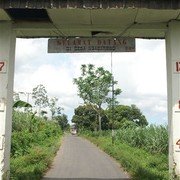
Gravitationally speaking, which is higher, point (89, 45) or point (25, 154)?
point (89, 45)

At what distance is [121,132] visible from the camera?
117 feet

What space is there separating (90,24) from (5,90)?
2.42 m

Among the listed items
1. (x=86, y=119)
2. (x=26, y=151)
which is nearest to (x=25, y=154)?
(x=26, y=151)

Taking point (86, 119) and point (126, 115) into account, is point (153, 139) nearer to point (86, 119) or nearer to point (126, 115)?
point (126, 115)

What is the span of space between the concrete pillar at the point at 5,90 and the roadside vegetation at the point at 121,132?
181 inches

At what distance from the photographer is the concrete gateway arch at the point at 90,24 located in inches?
313

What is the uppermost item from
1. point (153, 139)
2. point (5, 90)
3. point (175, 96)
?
point (5, 90)

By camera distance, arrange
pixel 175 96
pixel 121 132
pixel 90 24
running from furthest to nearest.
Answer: pixel 121 132, pixel 90 24, pixel 175 96

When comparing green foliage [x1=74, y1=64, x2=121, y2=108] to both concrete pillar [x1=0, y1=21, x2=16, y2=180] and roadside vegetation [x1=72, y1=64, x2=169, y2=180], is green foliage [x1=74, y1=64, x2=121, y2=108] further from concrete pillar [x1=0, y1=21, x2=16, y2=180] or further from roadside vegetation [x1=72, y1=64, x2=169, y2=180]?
concrete pillar [x1=0, y1=21, x2=16, y2=180]

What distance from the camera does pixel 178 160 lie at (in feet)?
29.1

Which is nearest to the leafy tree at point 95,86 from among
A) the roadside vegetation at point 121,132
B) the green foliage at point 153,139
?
the roadside vegetation at point 121,132

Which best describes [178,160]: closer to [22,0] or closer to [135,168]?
[22,0]

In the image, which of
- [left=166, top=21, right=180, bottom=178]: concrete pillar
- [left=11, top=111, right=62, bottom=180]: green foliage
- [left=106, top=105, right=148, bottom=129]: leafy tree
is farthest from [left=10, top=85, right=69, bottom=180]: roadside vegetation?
[left=106, top=105, right=148, bottom=129]: leafy tree

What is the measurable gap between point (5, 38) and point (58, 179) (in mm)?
5605
